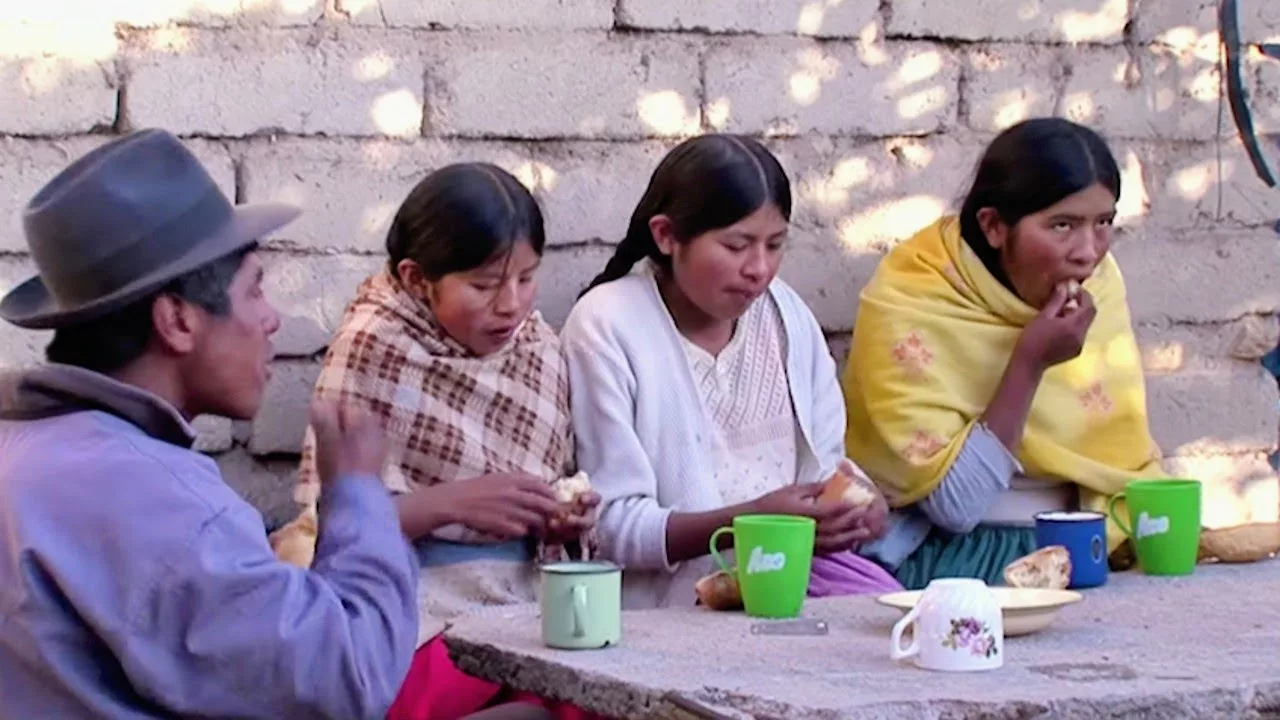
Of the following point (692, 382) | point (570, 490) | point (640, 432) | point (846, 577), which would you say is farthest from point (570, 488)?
point (846, 577)

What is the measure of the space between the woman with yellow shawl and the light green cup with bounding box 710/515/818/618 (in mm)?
1078

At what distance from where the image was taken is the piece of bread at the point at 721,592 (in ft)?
11.7

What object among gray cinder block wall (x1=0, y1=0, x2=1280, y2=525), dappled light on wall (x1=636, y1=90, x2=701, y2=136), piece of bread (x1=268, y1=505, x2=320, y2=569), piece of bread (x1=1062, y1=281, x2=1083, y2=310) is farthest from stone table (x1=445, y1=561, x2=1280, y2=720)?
dappled light on wall (x1=636, y1=90, x2=701, y2=136)

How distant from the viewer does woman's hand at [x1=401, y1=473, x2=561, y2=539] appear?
394cm

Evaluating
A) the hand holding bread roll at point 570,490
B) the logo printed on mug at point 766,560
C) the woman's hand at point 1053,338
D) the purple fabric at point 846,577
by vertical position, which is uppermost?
the woman's hand at point 1053,338

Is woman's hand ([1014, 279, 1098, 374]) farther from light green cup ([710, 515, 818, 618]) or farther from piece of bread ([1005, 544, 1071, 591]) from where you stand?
light green cup ([710, 515, 818, 618])

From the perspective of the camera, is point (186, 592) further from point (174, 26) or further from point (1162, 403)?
point (1162, 403)

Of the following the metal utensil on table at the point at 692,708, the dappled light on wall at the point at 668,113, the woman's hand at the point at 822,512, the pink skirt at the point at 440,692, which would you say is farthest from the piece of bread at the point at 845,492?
the metal utensil on table at the point at 692,708

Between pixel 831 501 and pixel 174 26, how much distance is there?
5.31ft

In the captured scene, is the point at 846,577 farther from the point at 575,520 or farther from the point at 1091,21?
the point at 1091,21

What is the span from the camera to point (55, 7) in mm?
→ 4133

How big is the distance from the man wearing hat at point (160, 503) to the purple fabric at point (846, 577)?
142cm

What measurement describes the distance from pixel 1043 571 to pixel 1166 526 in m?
0.38

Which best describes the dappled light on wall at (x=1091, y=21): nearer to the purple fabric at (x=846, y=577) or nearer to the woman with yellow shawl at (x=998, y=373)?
the woman with yellow shawl at (x=998, y=373)
